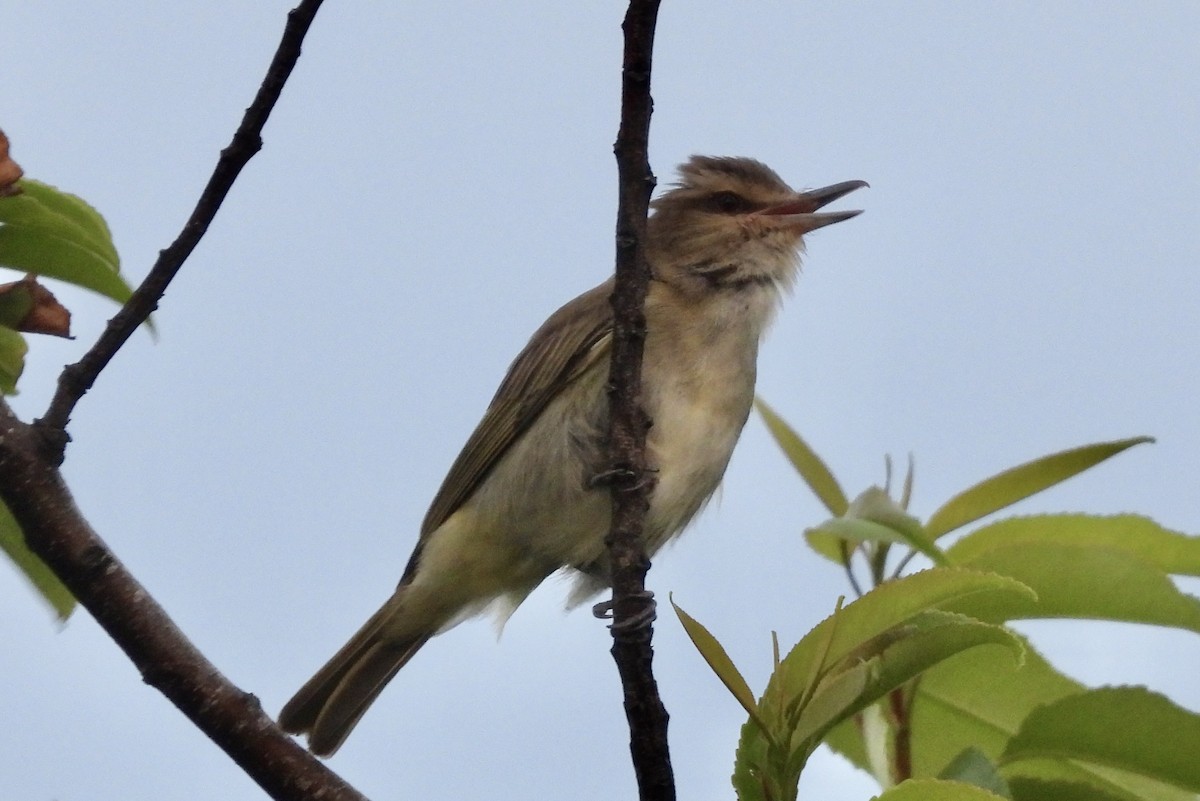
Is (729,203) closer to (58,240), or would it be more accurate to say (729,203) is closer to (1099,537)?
(58,240)

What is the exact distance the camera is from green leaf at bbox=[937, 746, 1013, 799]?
1638 millimetres

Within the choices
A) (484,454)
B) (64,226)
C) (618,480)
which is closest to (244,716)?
(618,480)

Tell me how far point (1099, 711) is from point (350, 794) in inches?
52.2

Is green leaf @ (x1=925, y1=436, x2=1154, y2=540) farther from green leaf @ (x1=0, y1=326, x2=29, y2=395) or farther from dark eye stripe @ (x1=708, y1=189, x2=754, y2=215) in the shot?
dark eye stripe @ (x1=708, y1=189, x2=754, y2=215)

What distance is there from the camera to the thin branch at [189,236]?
83.9 inches

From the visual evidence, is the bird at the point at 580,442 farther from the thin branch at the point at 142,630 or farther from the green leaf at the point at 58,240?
the green leaf at the point at 58,240

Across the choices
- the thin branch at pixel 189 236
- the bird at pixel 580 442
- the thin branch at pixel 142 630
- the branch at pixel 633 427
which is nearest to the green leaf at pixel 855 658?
the branch at pixel 633 427

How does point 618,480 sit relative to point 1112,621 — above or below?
above

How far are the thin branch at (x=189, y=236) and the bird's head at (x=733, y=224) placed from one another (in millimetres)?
2261

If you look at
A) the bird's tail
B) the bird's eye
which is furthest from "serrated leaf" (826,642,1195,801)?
the bird's eye

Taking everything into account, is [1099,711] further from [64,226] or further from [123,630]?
[64,226]

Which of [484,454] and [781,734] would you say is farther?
[484,454]

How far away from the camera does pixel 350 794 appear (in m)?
2.45

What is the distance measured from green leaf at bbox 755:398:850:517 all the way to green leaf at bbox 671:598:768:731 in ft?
1.26
